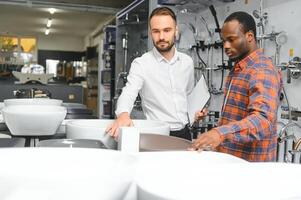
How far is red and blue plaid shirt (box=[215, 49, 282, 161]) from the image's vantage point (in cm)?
133

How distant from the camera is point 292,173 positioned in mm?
763

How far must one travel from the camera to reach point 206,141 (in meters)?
1.16

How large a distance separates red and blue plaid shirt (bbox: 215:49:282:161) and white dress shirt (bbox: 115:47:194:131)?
456mm

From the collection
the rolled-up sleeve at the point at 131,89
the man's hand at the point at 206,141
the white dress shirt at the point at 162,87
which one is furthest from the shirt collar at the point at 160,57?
the man's hand at the point at 206,141

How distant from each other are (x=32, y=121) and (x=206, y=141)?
0.75 meters

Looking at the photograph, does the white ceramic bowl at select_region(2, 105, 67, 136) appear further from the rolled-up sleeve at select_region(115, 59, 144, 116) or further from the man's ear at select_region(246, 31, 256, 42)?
the man's ear at select_region(246, 31, 256, 42)

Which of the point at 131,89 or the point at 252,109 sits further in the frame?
the point at 131,89

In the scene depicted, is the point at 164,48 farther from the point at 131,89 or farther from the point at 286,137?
the point at 286,137

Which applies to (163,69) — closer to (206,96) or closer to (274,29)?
(206,96)

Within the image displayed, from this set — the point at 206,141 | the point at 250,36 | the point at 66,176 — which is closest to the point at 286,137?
the point at 250,36

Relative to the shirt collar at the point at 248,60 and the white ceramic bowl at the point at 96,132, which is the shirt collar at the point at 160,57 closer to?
the shirt collar at the point at 248,60

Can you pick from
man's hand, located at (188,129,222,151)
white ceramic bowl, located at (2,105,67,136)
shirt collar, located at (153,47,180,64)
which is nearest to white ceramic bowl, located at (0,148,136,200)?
man's hand, located at (188,129,222,151)

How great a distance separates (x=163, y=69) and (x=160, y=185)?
1.57 metres

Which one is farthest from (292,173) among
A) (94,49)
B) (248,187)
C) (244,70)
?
(94,49)
